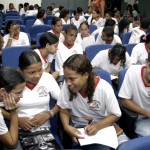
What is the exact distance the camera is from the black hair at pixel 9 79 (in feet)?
5.43

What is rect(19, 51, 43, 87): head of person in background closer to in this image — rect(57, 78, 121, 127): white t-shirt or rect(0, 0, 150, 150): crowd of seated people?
rect(0, 0, 150, 150): crowd of seated people

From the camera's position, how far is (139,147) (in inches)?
47.4

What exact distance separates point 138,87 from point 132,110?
183mm

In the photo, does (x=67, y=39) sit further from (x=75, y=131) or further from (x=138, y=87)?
(x=75, y=131)

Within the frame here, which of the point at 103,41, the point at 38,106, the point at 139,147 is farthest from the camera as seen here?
the point at 103,41

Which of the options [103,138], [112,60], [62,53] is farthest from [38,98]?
[62,53]

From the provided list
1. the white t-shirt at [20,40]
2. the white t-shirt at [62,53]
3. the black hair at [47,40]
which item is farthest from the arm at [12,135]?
the white t-shirt at [20,40]

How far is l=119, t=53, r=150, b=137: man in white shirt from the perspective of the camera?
2.05 m

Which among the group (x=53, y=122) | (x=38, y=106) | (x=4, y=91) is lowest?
(x=53, y=122)

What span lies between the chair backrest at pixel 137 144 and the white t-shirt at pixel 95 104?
64cm

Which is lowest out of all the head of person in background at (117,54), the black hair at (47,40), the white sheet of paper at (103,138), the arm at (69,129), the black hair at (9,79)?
the white sheet of paper at (103,138)

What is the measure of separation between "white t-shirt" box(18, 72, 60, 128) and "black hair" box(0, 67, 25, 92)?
30cm

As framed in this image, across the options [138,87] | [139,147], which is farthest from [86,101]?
[139,147]

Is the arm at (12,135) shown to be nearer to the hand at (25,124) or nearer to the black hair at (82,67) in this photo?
the hand at (25,124)
